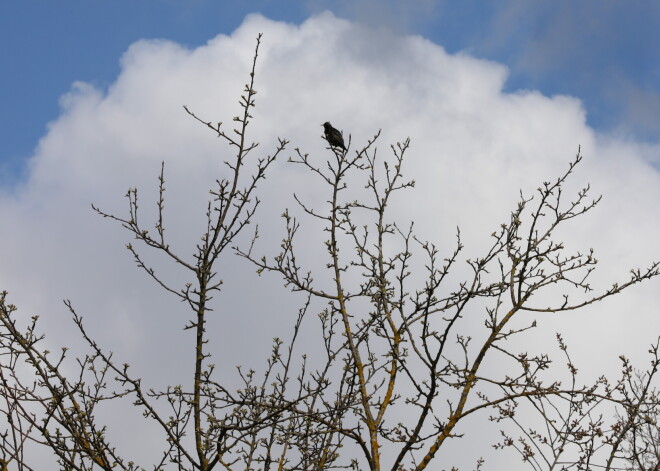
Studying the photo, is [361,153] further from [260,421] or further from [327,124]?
[260,421]

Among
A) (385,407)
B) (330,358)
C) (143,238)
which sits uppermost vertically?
(143,238)

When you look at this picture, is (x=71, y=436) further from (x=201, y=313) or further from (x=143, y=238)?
(x=143, y=238)

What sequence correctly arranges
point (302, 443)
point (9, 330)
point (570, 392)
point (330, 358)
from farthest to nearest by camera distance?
point (330, 358) → point (302, 443) → point (570, 392) → point (9, 330)

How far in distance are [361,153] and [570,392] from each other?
9.46ft

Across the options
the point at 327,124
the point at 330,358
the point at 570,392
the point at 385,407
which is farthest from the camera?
the point at 327,124

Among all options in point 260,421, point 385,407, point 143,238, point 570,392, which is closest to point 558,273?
point 570,392

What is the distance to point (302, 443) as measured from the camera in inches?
222

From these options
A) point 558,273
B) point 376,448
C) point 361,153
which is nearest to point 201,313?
point 376,448

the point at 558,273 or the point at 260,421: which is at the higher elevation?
the point at 558,273

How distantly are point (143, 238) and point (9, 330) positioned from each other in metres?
1.35

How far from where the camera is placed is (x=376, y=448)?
495cm

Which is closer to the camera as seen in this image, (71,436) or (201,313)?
(71,436)

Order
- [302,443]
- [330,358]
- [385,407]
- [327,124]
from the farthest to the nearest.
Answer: [327,124] < [330,358] < [302,443] < [385,407]

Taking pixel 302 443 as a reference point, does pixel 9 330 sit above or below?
above
